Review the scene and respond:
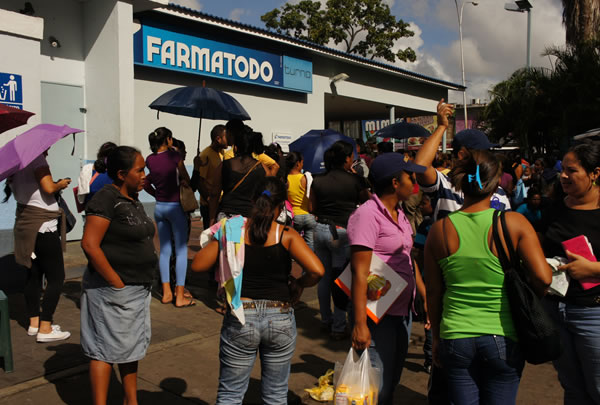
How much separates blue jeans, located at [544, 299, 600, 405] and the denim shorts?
2.48 meters

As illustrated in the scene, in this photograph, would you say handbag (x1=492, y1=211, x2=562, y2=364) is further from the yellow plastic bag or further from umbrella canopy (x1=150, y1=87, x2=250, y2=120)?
umbrella canopy (x1=150, y1=87, x2=250, y2=120)

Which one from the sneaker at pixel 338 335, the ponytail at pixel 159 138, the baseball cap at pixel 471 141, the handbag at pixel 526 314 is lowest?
the sneaker at pixel 338 335

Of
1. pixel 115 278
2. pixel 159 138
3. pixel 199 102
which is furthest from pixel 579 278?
pixel 199 102

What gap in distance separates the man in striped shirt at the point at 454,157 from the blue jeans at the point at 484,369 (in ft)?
3.69

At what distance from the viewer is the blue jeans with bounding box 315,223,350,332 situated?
5.23 m

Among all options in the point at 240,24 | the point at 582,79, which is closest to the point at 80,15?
the point at 240,24

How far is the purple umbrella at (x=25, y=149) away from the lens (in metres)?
4.28

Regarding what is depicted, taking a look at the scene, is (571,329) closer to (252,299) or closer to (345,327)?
(252,299)

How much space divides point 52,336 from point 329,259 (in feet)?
8.76

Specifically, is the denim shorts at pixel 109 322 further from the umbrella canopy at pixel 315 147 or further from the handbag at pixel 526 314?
the umbrella canopy at pixel 315 147

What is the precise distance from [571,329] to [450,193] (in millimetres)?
1135

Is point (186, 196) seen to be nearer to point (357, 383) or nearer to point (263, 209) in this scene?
point (263, 209)

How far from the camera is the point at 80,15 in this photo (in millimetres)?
9875

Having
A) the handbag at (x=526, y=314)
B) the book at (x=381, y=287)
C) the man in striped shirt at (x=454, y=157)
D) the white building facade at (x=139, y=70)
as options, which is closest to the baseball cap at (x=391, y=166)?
the man in striped shirt at (x=454, y=157)
